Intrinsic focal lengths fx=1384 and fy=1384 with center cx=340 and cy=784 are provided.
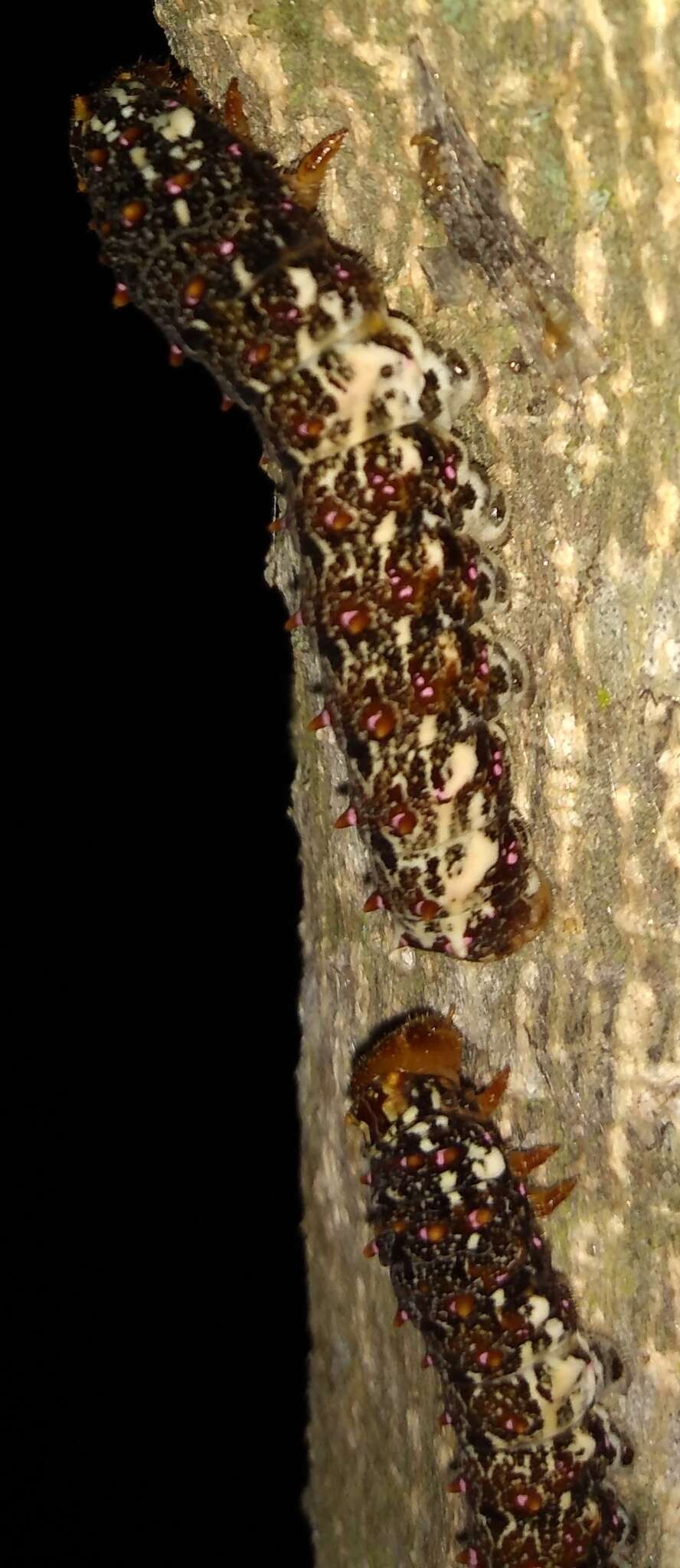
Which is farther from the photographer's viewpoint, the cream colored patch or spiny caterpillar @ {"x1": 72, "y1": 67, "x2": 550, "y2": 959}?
spiny caterpillar @ {"x1": 72, "y1": 67, "x2": 550, "y2": 959}

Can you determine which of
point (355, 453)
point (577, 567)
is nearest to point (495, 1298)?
point (577, 567)

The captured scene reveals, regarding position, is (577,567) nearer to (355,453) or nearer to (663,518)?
(663,518)

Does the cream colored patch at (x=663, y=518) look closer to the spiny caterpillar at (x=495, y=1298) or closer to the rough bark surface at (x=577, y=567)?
the rough bark surface at (x=577, y=567)

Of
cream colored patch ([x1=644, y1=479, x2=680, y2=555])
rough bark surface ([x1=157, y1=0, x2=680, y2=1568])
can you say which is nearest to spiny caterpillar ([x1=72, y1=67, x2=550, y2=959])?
rough bark surface ([x1=157, y1=0, x2=680, y2=1568])

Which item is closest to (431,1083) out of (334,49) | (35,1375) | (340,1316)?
(340,1316)

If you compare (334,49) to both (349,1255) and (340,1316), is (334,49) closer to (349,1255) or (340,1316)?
(349,1255)

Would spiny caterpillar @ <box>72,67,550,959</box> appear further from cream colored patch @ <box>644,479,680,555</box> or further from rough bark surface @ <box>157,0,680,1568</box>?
cream colored patch @ <box>644,479,680,555</box>
